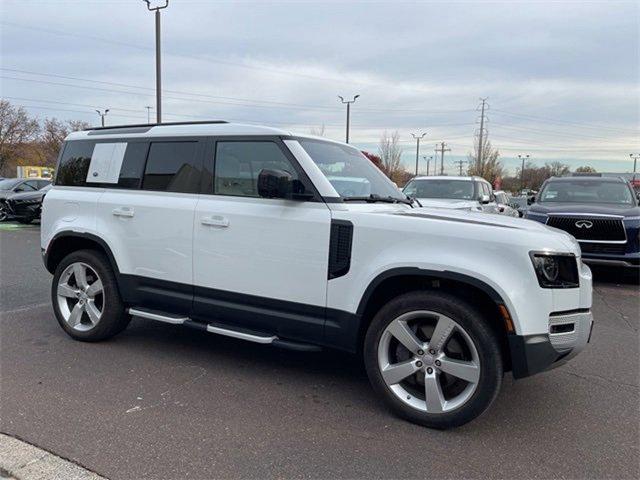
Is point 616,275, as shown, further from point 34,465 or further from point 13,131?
point 13,131

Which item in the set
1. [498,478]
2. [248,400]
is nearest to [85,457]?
[248,400]

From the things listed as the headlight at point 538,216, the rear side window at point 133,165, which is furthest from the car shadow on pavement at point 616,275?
the rear side window at point 133,165

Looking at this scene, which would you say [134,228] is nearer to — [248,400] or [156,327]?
[156,327]

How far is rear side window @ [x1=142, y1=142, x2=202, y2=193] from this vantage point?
438 cm

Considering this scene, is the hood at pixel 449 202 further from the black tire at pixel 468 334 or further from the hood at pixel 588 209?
the black tire at pixel 468 334

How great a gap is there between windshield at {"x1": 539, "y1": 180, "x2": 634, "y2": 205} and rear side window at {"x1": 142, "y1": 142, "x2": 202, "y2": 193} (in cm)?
795

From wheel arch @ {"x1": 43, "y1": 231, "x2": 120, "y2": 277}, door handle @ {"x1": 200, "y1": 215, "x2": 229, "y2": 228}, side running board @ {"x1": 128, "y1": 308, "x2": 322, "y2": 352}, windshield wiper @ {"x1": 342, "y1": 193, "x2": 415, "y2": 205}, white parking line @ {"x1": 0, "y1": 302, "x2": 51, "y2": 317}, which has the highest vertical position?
windshield wiper @ {"x1": 342, "y1": 193, "x2": 415, "y2": 205}

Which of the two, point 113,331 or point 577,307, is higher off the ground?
point 577,307

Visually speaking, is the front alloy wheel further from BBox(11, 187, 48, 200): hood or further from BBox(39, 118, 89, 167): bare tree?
BBox(39, 118, 89, 167): bare tree

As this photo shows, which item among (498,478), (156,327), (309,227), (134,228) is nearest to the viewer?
(498,478)

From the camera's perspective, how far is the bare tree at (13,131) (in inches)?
1971

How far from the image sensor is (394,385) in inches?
138

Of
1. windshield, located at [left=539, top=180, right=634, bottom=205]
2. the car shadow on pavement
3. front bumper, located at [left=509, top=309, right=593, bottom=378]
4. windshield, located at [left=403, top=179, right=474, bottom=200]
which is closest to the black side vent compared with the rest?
front bumper, located at [left=509, top=309, right=593, bottom=378]

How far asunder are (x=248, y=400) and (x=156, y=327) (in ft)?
7.47
